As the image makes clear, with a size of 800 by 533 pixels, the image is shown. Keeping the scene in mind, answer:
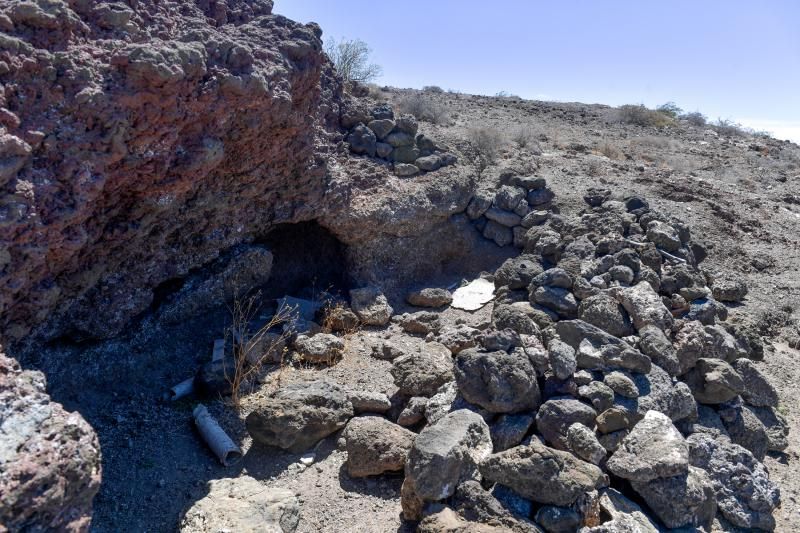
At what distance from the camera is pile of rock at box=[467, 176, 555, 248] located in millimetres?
7422

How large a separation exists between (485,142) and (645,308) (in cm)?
477

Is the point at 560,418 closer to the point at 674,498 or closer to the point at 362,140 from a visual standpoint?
the point at 674,498

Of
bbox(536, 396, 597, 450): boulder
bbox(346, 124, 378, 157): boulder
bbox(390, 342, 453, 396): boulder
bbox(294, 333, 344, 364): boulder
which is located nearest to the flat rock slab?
bbox(390, 342, 453, 396): boulder

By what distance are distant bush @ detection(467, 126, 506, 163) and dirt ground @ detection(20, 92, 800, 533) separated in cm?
17

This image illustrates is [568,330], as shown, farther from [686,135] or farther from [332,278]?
[686,135]

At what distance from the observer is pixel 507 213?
295 inches

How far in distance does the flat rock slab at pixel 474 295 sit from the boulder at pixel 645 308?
165 centimetres

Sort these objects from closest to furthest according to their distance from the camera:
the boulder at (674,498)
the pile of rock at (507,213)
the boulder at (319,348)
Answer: the boulder at (674,498)
the boulder at (319,348)
the pile of rock at (507,213)

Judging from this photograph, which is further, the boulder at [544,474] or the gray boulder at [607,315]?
the gray boulder at [607,315]

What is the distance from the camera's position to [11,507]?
210 centimetres

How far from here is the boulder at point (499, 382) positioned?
4148 mm

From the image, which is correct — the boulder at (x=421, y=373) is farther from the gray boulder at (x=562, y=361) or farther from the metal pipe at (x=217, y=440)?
the metal pipe at (x=217, y=440)

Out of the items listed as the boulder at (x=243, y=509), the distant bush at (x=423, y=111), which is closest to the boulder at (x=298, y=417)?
the boulder at (x=243, y=509)

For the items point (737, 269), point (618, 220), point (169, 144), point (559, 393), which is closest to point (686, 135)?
point (737, 269)
